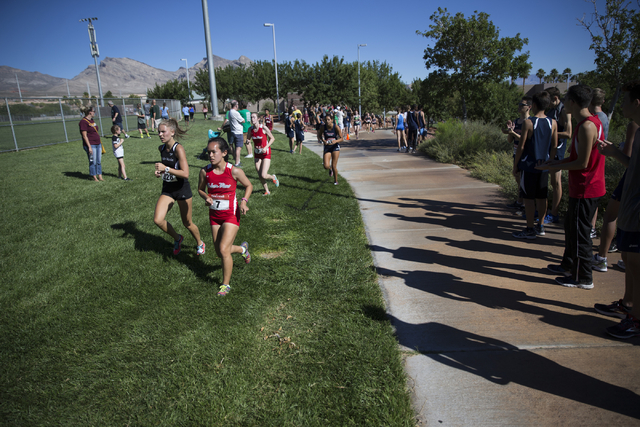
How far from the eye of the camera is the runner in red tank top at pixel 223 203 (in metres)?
4.09

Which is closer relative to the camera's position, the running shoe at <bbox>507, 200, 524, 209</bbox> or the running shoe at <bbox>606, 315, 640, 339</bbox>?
the running shoe at <bbox>606, 315, 640, 339</bbox>

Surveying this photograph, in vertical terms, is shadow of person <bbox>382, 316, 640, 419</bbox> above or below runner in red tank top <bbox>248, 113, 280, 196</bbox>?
below

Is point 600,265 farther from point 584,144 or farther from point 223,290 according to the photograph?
point 223,290

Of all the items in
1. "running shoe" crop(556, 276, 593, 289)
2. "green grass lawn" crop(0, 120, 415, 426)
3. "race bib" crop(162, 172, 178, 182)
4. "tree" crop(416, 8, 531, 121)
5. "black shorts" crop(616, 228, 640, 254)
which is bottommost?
"green grass lawn" crop(0, 120, 415, 426)

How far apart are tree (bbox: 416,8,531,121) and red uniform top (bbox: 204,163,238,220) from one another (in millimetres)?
16573

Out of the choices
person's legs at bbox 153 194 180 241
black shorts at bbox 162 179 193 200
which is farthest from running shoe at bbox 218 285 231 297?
black shorts at bbox 162 179 193 200

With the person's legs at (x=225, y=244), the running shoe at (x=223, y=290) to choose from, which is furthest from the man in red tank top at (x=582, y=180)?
the running shoe at (x=223, y=290)

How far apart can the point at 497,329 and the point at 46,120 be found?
103 ft

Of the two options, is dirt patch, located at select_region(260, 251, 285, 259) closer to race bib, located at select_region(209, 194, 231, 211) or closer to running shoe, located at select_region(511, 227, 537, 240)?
race bib, located at select_region(209, 194, 231, 211)

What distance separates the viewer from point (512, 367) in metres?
2.88

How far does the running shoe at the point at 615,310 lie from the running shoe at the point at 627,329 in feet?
1.01

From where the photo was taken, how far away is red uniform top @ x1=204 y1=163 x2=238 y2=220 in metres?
4.17

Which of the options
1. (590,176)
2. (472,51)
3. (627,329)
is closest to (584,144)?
(590,176)

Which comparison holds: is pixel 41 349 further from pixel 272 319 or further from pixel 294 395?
pixel 294 395
